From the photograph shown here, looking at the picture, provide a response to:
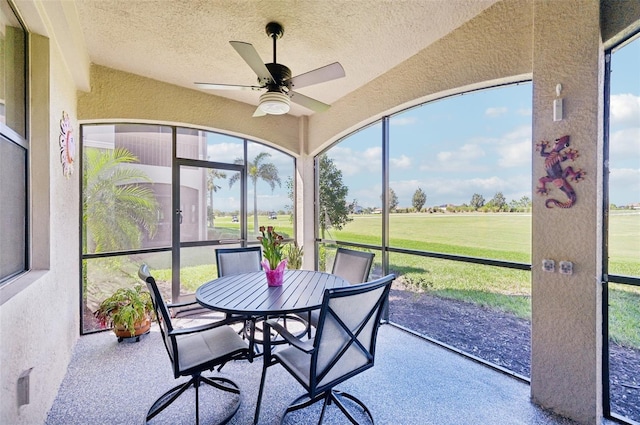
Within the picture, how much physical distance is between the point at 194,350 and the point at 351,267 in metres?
1.70

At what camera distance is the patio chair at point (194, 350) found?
1.83m

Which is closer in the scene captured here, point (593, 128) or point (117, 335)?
point (593, 128)

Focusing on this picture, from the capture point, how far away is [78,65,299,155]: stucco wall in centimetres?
342

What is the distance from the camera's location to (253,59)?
213 cm

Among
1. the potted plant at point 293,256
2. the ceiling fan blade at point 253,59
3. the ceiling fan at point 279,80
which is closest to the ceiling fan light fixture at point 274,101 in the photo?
the ceiling fan at point 279,80

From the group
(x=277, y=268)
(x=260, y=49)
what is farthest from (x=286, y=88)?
(x=277, y=268)

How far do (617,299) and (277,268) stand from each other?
2562mm

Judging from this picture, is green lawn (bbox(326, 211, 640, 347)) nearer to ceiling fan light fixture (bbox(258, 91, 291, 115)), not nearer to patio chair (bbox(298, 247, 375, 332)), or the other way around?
patio chair (bbox(298, 247, 375, 332))

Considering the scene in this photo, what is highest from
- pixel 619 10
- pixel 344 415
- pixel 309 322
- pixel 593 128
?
pixel 619 10

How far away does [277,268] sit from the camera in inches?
103

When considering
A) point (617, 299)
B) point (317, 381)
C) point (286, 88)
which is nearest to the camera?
point (317, 381)

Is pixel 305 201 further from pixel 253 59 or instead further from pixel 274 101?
pixel 253 59

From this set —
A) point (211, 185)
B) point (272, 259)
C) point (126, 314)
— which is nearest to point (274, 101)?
point (272, 259)

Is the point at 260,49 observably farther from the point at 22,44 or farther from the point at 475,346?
the point at 475,346
